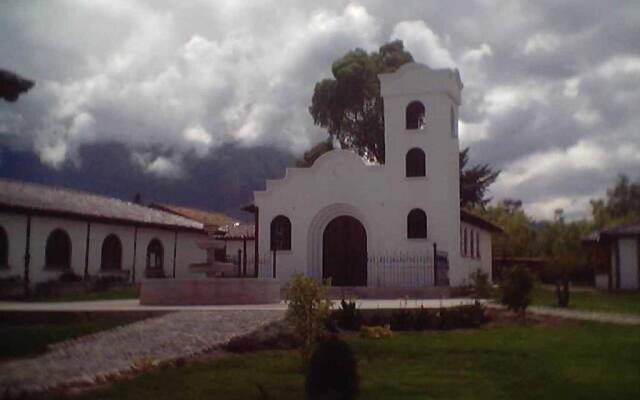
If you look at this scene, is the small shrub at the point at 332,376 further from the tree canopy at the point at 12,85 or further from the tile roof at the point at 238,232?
the tile roof at the point at 238,232

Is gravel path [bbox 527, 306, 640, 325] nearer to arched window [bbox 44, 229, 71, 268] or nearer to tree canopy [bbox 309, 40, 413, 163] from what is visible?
arched window [bbox 44, 229, 71, 268]

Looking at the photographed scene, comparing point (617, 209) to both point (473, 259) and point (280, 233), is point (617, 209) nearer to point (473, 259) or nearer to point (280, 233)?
Answer: point (473, 259)

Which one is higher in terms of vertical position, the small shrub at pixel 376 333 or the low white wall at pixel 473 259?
the low white wall at pixel 473 259

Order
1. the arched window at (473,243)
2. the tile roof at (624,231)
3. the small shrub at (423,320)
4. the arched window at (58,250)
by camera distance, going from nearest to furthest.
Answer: the small shrub at (423,320), the arched window at (58,250), the tile roof at (624,231), the arched window at (473,243)

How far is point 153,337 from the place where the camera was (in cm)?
1295

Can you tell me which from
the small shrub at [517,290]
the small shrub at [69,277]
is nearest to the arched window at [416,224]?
the small shrub at [517,290]

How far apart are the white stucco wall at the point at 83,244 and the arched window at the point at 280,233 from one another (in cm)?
767

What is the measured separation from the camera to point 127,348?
11953mm

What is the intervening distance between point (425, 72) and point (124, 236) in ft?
46.8

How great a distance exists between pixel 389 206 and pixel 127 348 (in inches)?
566

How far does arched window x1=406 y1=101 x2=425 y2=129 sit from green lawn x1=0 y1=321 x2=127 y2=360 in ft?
45.5

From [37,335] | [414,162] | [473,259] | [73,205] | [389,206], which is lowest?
[37,335]

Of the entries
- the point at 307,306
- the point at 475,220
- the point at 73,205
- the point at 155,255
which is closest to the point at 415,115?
the point at 475,220

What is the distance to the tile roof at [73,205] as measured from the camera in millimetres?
25062
